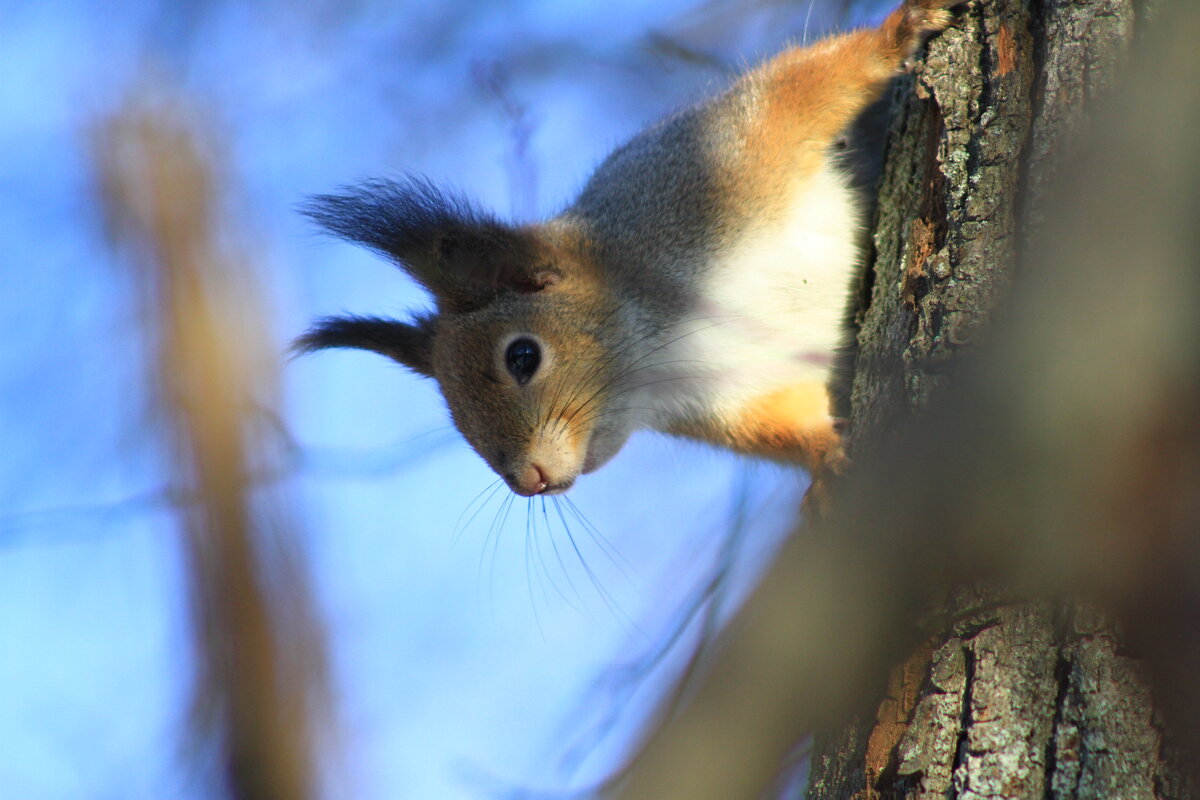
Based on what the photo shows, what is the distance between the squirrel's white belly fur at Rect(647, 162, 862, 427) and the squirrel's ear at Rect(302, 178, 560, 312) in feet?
1.52

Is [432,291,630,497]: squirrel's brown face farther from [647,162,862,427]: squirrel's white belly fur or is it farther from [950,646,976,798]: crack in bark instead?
[950,646,976,798]: crack in bark

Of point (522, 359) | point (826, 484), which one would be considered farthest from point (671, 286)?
point (826, 484)

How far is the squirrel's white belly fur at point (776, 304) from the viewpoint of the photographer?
8.42ft

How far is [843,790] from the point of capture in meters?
1.50

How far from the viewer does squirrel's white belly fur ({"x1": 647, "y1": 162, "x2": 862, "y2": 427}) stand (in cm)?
257

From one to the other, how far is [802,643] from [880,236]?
0.97m

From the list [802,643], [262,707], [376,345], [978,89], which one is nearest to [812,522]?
[802,643]

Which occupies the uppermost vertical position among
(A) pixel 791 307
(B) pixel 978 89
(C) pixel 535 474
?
(A) pixel 791 307

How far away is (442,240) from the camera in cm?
263

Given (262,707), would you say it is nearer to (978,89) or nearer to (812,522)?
(812,522)

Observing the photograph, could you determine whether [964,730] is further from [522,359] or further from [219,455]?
[522,359]

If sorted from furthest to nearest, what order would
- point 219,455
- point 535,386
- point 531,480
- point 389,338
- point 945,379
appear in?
point 389,338
point 535,386
point 531,480
point 219,455
point 945,379

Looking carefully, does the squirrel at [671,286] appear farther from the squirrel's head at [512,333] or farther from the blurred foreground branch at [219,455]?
the blurred foreground branch at [219,455]

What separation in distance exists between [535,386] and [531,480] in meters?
0.28
